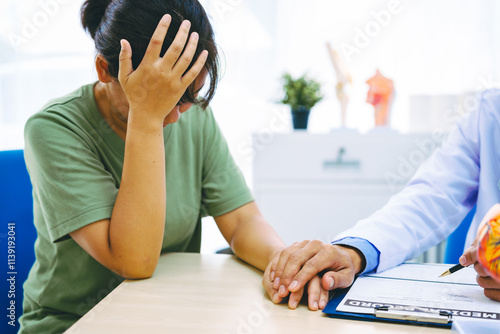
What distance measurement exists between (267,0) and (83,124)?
178 cm

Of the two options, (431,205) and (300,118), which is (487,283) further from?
(300,118)

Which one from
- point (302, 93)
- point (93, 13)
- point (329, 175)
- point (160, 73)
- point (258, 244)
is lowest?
point (329, 175)

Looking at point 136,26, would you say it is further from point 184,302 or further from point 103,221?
point 184,302

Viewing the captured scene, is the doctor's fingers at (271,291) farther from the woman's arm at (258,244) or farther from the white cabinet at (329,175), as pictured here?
the white cabinet at (329,175)

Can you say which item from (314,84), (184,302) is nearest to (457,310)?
(184,302)

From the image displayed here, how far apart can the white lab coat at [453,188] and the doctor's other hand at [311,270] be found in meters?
0.18

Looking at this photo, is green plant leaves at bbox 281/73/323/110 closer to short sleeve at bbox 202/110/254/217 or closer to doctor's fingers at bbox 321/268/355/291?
short sleeve at bbox 202/110/254/217

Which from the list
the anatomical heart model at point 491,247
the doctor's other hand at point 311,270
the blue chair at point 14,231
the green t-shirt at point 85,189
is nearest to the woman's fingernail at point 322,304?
the doctor's other hand at point 311,270

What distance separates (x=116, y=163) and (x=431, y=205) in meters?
0.69

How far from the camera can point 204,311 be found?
27.4 inches

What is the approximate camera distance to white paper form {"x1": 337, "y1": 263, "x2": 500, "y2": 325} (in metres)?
0.67

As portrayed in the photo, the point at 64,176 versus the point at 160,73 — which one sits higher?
the point at 160,73

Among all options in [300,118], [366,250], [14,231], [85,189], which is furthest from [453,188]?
[300,118]

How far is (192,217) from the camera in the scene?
1109mm
